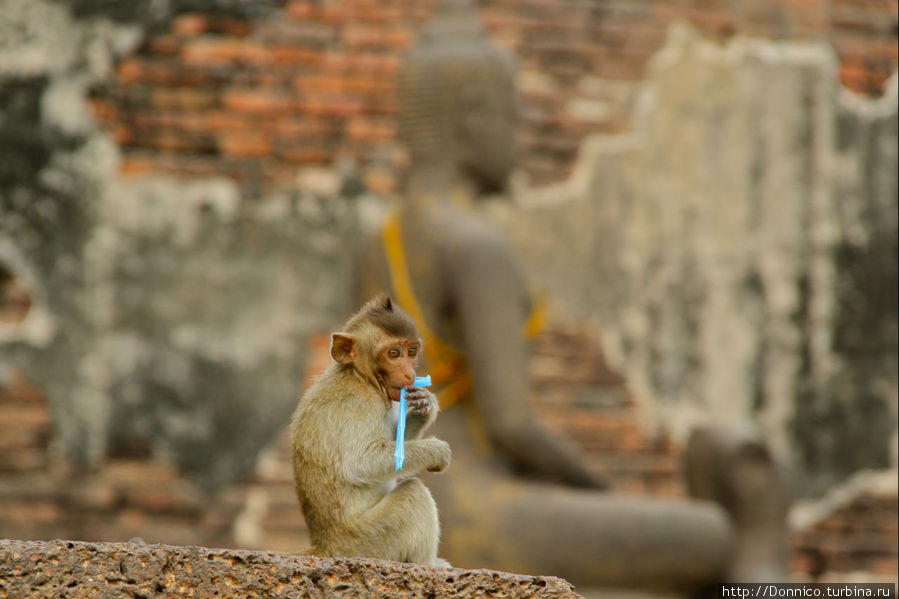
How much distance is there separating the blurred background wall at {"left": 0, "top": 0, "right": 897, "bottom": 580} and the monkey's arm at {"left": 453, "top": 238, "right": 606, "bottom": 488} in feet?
6.45

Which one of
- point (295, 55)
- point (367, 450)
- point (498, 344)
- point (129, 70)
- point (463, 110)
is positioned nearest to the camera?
point (367, 450)

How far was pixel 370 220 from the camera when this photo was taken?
7883mm

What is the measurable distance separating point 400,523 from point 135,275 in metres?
5.30

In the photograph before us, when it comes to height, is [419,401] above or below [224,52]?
below

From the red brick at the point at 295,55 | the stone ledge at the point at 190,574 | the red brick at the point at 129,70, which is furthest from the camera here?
the red brick at the point at 295,55

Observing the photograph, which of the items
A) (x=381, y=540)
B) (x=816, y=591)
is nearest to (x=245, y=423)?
(x=816, y=591)

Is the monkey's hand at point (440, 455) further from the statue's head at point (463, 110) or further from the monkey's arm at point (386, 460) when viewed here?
the statue's head at point (463, 110)

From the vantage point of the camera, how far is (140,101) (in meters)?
7.86

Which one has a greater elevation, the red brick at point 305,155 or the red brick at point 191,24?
the red brick at point 191,24

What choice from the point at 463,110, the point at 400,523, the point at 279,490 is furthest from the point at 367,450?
the point at 279,490

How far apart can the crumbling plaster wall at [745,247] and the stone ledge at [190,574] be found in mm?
5483

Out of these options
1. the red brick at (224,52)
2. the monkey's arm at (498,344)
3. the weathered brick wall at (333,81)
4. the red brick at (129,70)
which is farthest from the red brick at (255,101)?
the monkey's arm at (498,344)

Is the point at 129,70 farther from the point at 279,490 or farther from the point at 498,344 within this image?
the point at 498,344

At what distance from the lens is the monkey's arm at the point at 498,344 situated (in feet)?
19.3
